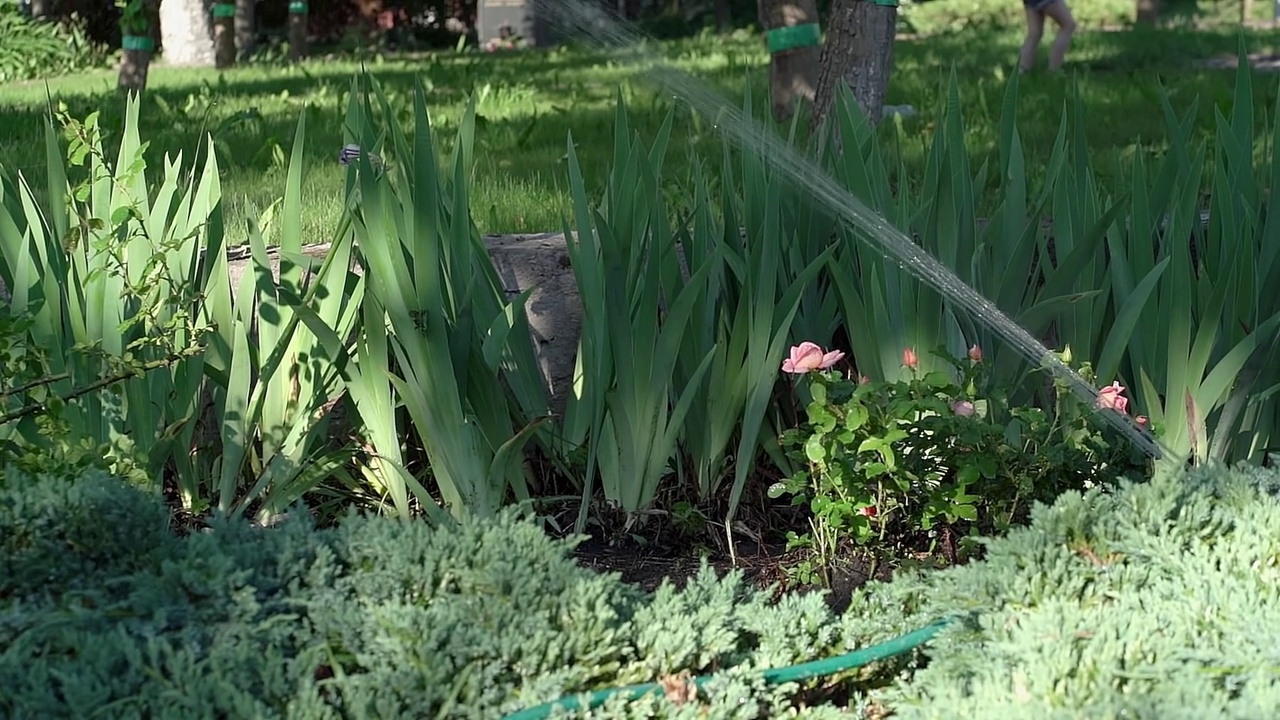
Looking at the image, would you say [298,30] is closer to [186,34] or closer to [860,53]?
[186,34]

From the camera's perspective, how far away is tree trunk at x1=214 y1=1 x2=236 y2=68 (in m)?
10.6

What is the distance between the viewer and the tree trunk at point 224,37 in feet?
34.8

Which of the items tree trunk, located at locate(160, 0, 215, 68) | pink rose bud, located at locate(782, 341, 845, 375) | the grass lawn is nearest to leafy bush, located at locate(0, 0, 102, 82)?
the grass lawn

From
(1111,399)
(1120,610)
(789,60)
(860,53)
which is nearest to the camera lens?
(1120,610)

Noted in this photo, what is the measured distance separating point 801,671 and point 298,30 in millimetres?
12091

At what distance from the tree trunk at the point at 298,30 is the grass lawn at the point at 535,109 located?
6.44 ft

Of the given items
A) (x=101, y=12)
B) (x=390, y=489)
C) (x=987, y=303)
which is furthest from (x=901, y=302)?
(x=101, y=12)

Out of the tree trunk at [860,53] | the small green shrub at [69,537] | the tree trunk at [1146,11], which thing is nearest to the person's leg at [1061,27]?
the tree trunk at [860,53]

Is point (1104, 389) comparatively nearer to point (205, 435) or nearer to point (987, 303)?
point (987, 303)

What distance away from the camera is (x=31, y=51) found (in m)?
10.2

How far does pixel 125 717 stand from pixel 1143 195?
205cm

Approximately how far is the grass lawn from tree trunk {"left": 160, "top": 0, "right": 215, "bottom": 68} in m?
0.60

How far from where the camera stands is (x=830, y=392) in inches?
98.5

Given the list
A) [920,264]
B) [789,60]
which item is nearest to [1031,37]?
[789,60]
